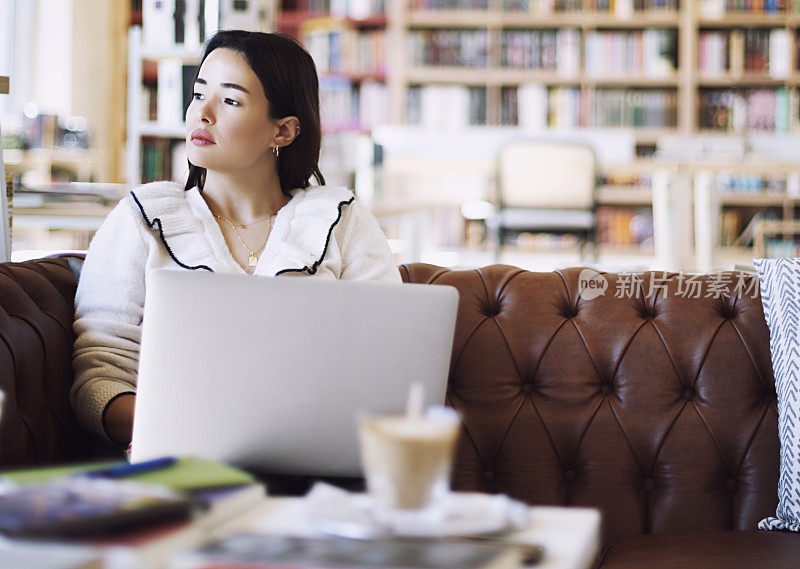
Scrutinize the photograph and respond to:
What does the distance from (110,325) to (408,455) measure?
978 mm

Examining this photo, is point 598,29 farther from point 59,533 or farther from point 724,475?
point 59,533

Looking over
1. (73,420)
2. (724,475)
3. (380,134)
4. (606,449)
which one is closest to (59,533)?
(73,420)

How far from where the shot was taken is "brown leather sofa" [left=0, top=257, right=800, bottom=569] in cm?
152

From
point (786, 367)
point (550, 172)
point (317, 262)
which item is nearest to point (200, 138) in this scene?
point (317, 262)

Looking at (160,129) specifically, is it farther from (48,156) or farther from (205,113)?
(205,113)

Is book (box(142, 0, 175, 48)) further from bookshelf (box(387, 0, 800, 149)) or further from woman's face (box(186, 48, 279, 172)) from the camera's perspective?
bookshelf (box(387, 0, 800, 149))

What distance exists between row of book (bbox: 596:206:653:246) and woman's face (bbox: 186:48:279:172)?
14.4ft

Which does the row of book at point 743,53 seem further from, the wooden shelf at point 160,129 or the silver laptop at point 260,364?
the silver laptop at point 260,364

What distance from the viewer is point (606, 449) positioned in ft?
5.03

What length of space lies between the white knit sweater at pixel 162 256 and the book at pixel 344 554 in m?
0.85

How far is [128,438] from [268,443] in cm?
57

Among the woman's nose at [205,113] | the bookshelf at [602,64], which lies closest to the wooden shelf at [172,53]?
the woman's nose at [205,113]

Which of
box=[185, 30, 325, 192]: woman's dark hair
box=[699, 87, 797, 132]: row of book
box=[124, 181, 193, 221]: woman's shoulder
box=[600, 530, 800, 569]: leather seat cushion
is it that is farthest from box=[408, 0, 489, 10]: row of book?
box=[600, 530, 800, 569]: leather seat cushion

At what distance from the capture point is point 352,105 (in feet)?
19.5
